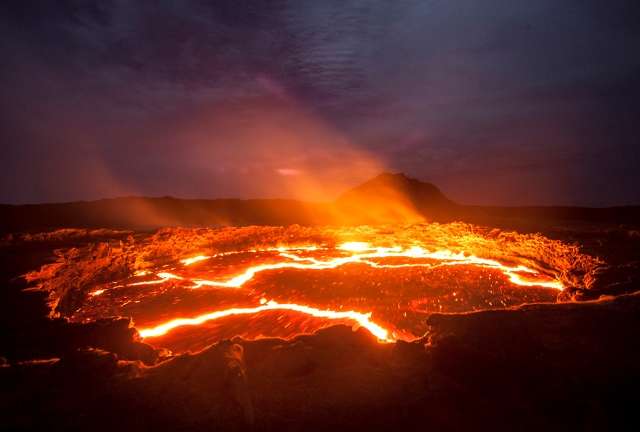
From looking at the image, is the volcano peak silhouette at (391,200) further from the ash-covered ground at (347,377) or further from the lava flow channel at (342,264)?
the ash-covered ground at (347,377)

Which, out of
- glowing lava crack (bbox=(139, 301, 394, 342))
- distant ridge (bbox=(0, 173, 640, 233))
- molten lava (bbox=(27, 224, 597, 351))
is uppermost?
distant ridge (bbox=(0, 173, 640, 233))

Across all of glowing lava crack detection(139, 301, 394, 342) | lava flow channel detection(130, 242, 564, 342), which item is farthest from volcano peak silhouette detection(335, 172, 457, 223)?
glowing lava crack detection(139, 301, 394, 342)

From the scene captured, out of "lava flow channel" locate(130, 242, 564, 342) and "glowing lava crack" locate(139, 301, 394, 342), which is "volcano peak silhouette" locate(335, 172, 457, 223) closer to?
"lava flow channel" locate(130, 242, 564, 342)

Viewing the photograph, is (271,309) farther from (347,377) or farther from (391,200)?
(391,200)

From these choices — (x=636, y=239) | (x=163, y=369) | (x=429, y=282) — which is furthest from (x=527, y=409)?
(x=636, y=239)

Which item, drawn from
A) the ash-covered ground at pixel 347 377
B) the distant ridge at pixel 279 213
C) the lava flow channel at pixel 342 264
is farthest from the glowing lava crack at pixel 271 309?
the distant ridge at pixel 279 213

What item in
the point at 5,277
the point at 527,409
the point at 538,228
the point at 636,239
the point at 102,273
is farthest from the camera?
the point at 538,228

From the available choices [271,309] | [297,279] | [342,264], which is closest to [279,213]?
[342,264]

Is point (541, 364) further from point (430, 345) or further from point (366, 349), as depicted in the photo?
point (366, 349)
